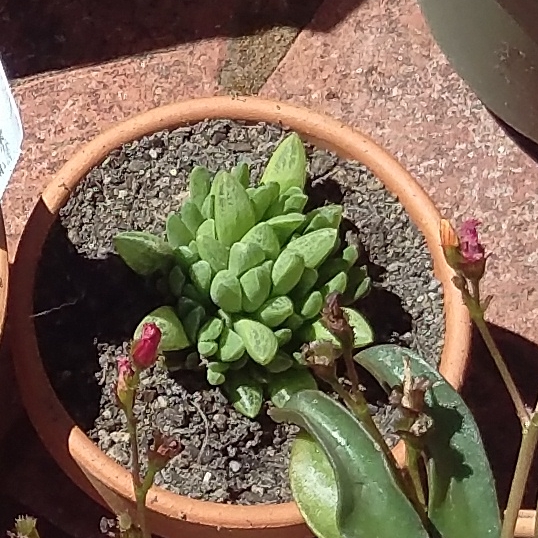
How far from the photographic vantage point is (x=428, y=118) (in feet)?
4.48

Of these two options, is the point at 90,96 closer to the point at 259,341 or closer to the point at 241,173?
the point at 241,173

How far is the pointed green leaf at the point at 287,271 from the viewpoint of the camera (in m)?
0.89

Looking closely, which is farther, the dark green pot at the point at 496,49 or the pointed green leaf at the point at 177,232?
the dark green pot at the point at 496,49

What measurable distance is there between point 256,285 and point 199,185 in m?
0.12

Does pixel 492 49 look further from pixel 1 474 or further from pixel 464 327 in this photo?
pixel 1 474

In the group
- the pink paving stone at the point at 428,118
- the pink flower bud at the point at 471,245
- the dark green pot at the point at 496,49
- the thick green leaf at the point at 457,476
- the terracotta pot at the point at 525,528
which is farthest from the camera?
the pink paving stone at the point at 428,118

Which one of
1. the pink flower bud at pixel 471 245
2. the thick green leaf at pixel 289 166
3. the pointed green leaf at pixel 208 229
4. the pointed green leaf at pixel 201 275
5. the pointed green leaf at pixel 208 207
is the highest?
the pink flower bud at pixel 471 245

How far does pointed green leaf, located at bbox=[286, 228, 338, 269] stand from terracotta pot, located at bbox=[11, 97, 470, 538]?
5.8 inches

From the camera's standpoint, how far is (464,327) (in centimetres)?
98

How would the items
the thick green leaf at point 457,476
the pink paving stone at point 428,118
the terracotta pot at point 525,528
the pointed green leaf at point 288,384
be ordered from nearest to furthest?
the thick green leaf at point 457,476
the terracotta pot at point 525,528
the pointed green leaf at point 288,384
the pink paving stone at point 428,118

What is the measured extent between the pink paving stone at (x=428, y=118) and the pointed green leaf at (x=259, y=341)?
45 cm

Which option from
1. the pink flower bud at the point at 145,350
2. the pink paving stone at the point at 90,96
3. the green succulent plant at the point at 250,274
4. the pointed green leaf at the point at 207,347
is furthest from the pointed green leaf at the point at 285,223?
the pink paving stone at the point at 90,96

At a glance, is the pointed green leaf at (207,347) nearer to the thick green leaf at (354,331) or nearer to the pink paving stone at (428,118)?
the thick green leaf at (354,331)

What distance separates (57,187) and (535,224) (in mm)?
593
